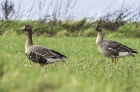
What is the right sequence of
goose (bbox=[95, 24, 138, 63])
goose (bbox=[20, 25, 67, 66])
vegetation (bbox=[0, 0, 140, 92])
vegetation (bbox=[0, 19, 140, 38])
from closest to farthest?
vegetation (bbox=[0, 0, 140, 92]) → goose (bbox=[20, 25, 67, 66]) → goose (bbox=[95, 24, 138, 63]) → vegetation (bbox=[0, 19, 140, 38])

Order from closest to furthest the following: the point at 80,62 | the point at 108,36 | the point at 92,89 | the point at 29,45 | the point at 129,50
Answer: the point at 92,89, the point at 29,45, the point at 80,62, the point at 129,50, the point at 108,36

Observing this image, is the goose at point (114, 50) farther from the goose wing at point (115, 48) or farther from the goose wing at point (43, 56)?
the goose wing at point (43, 56)

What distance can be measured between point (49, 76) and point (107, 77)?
14.4ft

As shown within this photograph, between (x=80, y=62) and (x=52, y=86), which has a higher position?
(x=52, y=86)

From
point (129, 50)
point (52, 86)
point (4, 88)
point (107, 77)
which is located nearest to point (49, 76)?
point (52, 86)

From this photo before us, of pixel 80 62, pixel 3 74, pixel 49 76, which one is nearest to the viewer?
pixel 49 76

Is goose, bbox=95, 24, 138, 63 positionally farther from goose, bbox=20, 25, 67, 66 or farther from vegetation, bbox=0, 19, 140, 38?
vegetation, bbox=0, 19, 140, 38

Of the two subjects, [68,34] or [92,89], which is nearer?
[92,89]

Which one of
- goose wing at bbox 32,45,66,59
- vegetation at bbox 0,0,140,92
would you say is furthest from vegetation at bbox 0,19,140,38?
goose wing at bbox 32,45,66,59


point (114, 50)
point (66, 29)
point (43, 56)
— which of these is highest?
point (43, 56)

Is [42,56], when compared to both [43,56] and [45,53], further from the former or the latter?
[45,53]

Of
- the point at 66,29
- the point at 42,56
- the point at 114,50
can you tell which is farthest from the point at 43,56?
the point at 66,29

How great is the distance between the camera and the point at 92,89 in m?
Answer: 4.18

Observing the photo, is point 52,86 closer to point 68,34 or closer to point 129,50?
point 129,50
